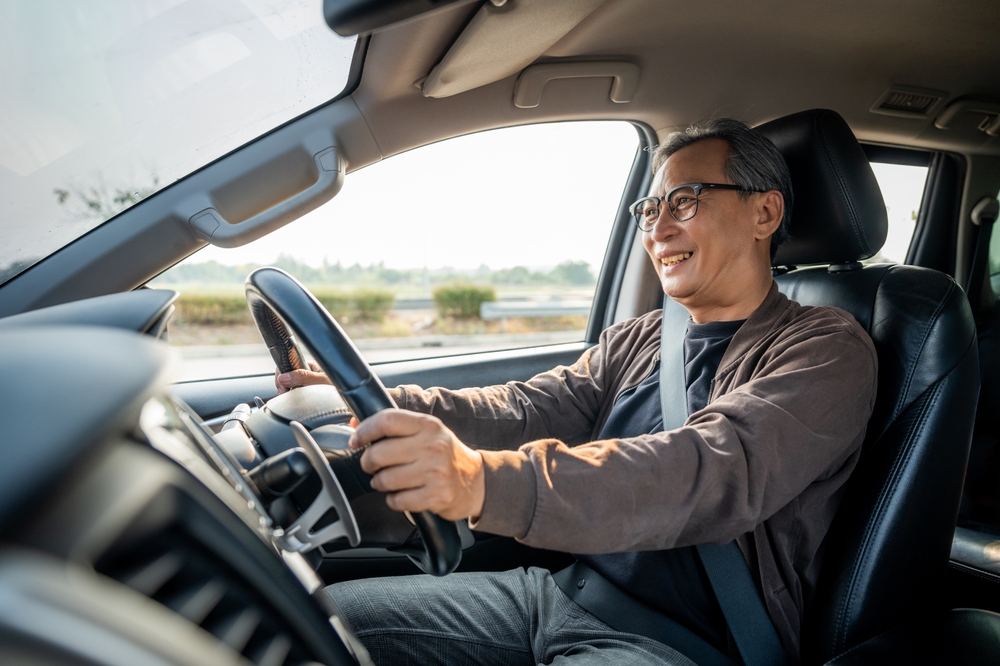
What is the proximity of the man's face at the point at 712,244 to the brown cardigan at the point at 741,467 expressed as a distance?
0.10 metres

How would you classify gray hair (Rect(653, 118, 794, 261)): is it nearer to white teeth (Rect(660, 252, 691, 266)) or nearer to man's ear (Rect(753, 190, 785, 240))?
man's ear (Rect(753, 190, 785, 240))

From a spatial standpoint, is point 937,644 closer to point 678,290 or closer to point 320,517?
point 678,290

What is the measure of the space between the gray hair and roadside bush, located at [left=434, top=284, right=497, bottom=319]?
7.79 m

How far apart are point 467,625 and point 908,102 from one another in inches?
88.6

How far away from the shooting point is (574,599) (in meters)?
1.35

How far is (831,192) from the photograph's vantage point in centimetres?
146

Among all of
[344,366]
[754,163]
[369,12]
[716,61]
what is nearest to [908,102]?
[716,61]

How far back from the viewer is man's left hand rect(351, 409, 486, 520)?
806mm

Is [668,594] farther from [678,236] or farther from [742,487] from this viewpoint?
[678,236]

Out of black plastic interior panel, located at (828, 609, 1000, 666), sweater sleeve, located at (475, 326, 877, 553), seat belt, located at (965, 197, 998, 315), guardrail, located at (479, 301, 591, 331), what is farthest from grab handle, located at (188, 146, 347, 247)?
guardrail, located at (479, 301, 591, 331)

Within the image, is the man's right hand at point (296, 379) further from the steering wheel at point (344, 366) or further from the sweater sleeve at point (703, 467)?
the sweater sleeve at point (703, 467)

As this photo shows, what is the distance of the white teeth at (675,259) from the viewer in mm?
1560

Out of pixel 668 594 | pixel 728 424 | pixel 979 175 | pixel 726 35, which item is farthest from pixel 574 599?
pixel 979 175

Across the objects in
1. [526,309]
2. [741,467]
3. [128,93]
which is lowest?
[526,309]
